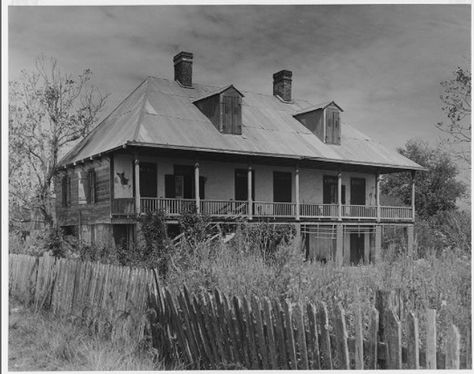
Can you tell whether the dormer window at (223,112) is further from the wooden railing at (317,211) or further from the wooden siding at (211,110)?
the wooden railing at (317,211)

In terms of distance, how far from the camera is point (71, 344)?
7.46 m

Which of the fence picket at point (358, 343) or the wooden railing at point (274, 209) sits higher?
the wooden railing at point (274, 209)

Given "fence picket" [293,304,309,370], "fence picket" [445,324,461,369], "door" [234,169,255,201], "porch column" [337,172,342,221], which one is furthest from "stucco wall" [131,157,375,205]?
"fence picket" [445,324,461,369]

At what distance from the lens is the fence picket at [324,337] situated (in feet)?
17.3

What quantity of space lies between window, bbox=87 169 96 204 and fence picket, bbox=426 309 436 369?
1166cm

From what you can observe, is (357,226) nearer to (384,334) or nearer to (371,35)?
(371,35)

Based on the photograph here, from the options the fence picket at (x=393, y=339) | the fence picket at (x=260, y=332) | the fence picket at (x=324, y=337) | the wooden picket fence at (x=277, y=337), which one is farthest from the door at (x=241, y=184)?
the fence picket at (x=393, y=339)

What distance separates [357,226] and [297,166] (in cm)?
392

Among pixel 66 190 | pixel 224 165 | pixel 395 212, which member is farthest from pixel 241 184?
pixel 395 212

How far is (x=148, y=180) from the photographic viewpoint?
16125mm

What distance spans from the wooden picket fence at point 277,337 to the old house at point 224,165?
4.41 metres

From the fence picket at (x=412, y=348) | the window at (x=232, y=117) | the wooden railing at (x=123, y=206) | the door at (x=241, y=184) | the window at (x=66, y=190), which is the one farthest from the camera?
the door at (x=241, y=184)

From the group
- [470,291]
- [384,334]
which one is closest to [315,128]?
[470,291]

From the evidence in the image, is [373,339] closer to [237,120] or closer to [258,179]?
[237,120]
